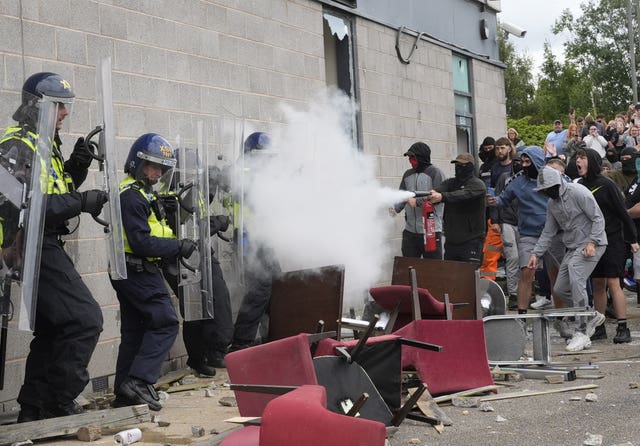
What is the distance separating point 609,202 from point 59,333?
5937mm

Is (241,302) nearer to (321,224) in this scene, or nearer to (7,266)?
(321,224)

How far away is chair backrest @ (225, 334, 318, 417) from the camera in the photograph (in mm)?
5109

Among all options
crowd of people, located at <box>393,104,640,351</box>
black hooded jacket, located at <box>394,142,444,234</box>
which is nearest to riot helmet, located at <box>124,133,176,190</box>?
crowd of people, located at <box>393,104,640,351</box>

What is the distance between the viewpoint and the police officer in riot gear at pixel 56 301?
587cm

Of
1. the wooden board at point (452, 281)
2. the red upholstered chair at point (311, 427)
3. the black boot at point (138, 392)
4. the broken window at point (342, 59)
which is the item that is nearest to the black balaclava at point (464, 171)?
the broken window at point (342, 59)

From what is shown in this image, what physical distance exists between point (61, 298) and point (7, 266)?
451 millimetres

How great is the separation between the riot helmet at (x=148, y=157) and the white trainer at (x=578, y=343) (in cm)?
423

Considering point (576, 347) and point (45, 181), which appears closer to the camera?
point (45, 181)

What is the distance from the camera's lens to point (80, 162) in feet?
21.0

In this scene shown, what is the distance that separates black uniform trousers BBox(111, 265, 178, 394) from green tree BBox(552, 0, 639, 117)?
157ft

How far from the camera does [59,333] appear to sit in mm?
6016

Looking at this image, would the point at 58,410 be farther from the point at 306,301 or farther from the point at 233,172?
the point at 233,172

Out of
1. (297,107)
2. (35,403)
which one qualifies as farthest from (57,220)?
(297,107)

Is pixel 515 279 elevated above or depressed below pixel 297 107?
below
